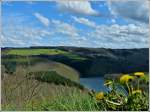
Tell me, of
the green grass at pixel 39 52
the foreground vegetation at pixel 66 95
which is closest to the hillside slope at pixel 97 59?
the green grass at pixel 39 52

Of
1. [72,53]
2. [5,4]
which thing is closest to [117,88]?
[72,53]

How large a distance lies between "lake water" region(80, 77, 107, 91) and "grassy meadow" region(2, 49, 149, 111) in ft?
0.13

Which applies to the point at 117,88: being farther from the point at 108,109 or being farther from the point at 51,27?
the point at 51,27

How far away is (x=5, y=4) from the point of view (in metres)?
5.46

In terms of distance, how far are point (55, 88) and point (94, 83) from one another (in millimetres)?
417

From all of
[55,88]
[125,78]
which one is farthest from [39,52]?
[125,78]

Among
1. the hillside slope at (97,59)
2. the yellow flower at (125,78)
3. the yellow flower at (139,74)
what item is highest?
the hillside slope at (97,59)

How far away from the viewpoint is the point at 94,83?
564 centimetres

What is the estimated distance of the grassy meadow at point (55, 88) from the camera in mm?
→ 5543

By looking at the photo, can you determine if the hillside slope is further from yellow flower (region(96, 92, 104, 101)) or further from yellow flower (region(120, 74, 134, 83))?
yellow flower (region(96, 92, 104, 101))

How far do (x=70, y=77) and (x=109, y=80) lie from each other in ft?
1.31

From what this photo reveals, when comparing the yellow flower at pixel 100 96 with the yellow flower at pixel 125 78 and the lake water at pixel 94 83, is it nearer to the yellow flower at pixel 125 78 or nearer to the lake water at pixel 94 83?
the lake water at pixel 94 83

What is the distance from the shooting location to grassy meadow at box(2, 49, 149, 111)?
5543 mm

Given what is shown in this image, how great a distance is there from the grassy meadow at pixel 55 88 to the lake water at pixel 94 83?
0.04 meters
